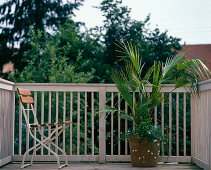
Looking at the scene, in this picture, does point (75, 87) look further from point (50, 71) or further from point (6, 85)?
point (50, 71)

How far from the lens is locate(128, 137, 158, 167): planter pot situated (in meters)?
3.90

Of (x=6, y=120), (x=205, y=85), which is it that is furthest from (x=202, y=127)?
(x=6, y=120)

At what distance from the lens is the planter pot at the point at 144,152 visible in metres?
3.90

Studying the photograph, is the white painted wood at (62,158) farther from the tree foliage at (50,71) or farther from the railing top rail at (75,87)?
the tree foliage at (50,71)

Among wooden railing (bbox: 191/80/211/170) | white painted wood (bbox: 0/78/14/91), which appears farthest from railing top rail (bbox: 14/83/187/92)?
wooden railing (bbox: 191/80/211/170)

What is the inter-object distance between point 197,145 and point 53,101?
3079mm

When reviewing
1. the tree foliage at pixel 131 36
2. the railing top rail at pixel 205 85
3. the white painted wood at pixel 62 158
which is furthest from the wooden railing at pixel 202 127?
the tree foliage at pixel 131 36

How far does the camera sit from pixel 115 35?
8.46 meters

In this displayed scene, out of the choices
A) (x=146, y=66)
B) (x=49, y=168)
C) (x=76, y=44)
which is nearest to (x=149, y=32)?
(x=146, y=66)

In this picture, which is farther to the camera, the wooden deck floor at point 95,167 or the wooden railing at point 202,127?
the wooden deck floor at point 95,167

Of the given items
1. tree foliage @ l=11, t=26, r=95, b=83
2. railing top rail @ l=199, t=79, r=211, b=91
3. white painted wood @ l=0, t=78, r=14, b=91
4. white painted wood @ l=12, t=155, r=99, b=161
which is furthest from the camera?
tree foliage @ l=11, t=26, r=95, b=83

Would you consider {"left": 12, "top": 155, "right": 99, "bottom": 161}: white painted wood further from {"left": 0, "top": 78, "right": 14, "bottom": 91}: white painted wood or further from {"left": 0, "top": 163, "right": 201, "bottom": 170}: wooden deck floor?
{"left": 0, "top": 78, "right": 14, "bottom": 91}: white painted wood

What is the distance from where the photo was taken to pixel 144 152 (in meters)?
3.90

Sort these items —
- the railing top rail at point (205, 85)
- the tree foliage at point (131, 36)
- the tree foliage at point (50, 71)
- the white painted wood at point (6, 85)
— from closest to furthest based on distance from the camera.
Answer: the railing top rail at point (205, 85), the white painted wood at point (6, 85), the tree foliage at point (50, 71), the tree foliage at point (131, 36)
